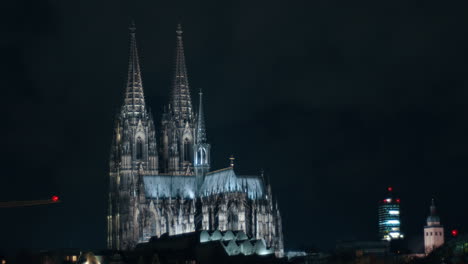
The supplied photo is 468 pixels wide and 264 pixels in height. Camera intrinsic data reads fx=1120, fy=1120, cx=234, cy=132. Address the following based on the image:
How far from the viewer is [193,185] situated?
488 ft

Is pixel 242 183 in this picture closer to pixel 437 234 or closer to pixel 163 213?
pixel 163 213

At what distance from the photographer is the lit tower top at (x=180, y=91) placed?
156 meters

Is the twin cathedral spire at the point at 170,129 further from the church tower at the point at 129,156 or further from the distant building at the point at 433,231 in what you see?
the distant building at the point at 433,231

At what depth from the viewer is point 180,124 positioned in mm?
155125

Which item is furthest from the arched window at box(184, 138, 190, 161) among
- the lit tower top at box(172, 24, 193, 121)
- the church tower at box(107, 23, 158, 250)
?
the church tower at box(107, 23, 158, 250)

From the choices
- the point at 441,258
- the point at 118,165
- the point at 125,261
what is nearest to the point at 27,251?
the point at 118,165

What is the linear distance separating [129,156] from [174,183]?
277 inches

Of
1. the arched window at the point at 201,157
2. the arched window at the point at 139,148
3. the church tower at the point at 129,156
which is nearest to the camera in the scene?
the church tower at the point at 129,156

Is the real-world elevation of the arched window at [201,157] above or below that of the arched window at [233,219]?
above

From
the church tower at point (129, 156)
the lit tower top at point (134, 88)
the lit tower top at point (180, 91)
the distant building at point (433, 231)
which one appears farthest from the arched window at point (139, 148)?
the distant building at point (433, 231)

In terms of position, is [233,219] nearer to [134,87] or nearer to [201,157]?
[201,157]

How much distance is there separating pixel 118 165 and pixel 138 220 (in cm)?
1018

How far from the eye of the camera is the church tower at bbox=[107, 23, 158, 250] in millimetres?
146375

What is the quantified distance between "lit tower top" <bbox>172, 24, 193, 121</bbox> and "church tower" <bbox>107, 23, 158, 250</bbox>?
483cm
